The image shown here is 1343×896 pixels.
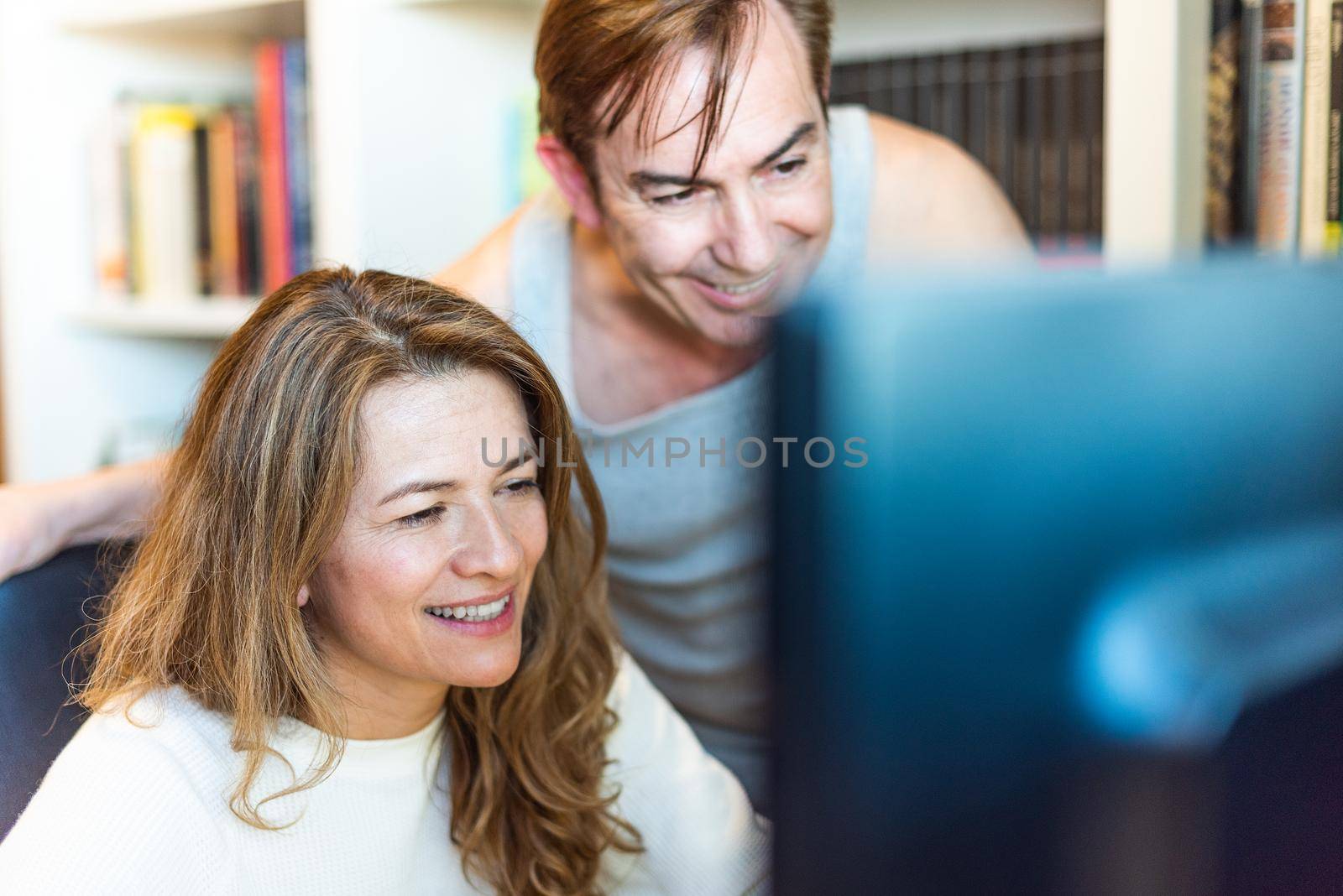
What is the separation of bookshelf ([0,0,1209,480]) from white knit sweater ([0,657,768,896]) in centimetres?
56

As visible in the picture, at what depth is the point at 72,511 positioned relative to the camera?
1059mm

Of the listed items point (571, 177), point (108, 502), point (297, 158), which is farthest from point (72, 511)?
point (297, 158)

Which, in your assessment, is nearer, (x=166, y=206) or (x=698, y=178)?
(x=698, y=178)

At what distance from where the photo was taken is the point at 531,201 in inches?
53.1

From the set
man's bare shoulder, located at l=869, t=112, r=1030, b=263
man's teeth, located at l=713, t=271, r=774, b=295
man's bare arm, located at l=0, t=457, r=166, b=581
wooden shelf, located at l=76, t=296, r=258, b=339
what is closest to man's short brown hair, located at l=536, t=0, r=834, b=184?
man's teeth, located at l=713, t=271, r=774, b=295

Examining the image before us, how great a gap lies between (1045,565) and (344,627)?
0.74 m

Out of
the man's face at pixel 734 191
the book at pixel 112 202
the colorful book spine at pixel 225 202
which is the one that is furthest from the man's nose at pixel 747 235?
the book at pixel 112 202

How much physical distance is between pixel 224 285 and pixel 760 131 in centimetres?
121

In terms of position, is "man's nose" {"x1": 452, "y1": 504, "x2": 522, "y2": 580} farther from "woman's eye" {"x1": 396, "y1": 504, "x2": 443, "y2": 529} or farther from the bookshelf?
the bookshelf

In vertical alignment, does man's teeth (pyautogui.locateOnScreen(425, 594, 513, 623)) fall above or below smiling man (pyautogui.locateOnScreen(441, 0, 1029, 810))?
below

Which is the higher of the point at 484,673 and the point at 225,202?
the point at 225,202

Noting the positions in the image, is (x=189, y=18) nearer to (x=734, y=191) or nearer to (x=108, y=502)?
(x=108, y=502)

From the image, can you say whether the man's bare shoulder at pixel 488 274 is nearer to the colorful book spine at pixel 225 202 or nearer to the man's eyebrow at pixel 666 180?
the man's eyebrow at pixel 666 180

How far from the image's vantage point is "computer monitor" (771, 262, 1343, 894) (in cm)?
29
